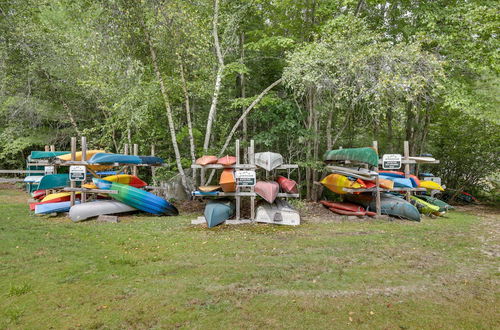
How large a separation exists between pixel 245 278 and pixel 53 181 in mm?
7958

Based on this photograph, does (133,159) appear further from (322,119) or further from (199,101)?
(322,119)

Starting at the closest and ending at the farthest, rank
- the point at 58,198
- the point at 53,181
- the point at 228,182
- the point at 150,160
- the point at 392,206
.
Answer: the point at 228,182 → the point at 392,206 → the point at 58,198 → the point at 53,181 → the point at 150,160

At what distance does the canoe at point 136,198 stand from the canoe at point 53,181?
1.96 metres

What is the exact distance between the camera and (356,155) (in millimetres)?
9062

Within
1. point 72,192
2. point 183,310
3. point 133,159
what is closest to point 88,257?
point 183,310

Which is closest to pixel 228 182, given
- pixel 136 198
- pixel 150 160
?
pixel 136 198

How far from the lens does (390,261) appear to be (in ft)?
15.2

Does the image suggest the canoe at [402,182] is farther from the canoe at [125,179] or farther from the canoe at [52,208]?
the canoe at [52,208]

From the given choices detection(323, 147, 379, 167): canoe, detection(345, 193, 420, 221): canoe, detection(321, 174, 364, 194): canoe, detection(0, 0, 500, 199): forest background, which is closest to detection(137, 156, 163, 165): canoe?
detection(0, 0, 500, 199): forest background

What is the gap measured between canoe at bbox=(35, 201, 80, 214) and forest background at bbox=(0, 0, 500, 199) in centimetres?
297

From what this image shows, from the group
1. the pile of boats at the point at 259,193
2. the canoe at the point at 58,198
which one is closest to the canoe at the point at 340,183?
the pile of boats at the point at 259,193

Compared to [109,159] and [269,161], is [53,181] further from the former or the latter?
[269,161]

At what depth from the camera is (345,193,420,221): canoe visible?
315 inches

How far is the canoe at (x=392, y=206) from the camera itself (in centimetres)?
800
